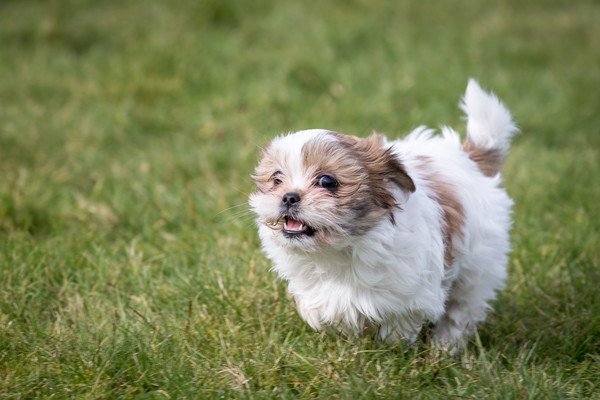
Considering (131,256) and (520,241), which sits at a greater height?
(520,241)

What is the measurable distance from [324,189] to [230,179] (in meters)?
2.60

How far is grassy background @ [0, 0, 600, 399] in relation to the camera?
3238 millimetres

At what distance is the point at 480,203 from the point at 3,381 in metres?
2.06

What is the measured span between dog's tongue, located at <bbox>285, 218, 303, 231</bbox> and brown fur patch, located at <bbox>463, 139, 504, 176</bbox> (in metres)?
1.20

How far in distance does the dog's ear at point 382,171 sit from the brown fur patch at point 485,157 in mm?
827

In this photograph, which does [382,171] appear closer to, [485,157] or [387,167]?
[387,167]

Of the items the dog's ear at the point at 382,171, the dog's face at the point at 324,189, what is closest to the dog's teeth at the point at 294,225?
the dog's face at the point at 324,189

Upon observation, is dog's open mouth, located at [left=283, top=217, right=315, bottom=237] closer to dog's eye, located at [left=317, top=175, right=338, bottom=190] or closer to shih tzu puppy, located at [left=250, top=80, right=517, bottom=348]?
shih tzu puppy, located at [left=250, top=80, right=517, bottom=348]

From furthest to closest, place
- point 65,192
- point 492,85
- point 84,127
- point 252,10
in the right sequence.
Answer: point 252,10 < point 492,85 < point 84,127 < point 65,192

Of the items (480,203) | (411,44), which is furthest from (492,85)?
(480,203)

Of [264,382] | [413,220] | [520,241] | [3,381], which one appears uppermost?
[413,220]

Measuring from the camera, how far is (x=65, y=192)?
529cm

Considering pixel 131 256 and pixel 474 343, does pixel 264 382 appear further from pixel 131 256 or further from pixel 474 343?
pixel 131 256

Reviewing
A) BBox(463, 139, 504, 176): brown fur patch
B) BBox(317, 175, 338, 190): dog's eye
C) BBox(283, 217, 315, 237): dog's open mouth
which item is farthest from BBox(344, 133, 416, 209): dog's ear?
BBox(463, 139, 504, 176): brown fur patch
